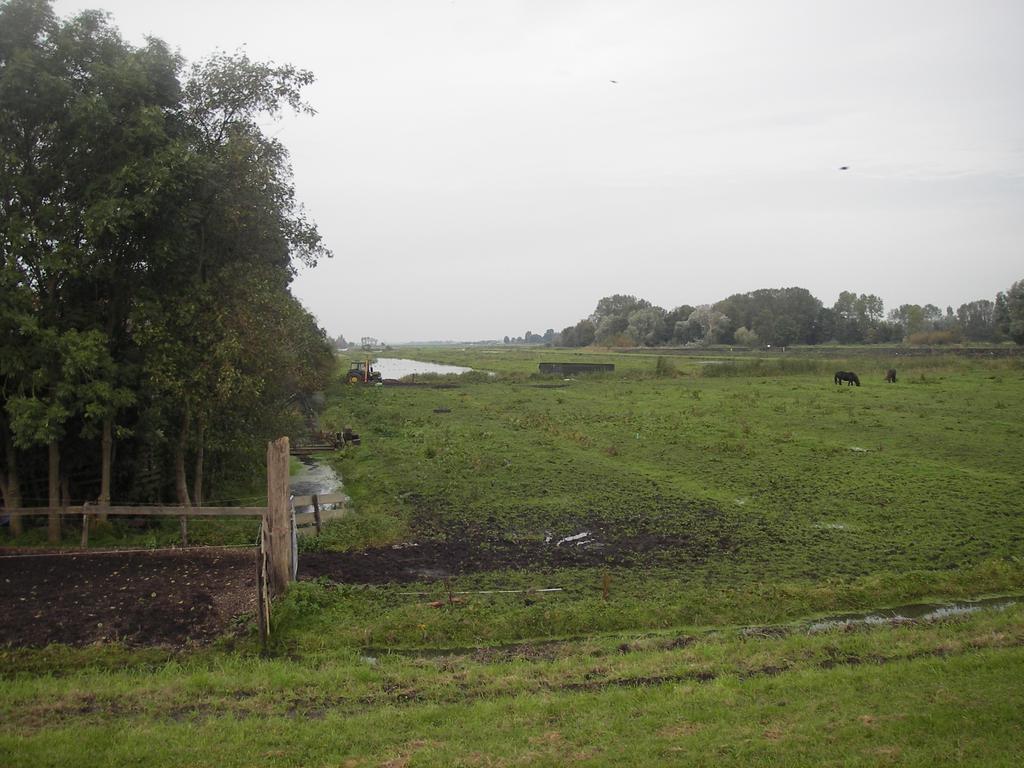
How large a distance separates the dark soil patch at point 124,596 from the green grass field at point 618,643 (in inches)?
22.8

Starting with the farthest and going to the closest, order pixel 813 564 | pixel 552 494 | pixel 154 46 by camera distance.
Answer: pixel 552 494 < pixel 154 46 < pixel 813 564

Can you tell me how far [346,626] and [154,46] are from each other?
43.1ft

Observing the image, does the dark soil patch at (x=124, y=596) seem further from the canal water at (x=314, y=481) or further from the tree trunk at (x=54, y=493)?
the canal water at (x=314, y=481)

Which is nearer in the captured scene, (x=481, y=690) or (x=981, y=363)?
(x=481, y=690)

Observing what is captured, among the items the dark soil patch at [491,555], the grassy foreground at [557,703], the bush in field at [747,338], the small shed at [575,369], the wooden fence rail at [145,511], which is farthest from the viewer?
the bush in field at [747,338]

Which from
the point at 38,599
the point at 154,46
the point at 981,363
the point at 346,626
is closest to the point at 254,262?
the point at 154,46

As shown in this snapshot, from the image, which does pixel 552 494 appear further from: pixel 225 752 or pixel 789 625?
pixel 225 752

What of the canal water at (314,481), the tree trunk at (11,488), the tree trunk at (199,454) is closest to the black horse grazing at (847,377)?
the canal water at (314,481)

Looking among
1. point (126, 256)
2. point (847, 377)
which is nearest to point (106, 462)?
point (126, 256)

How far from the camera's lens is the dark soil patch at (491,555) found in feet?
45.6

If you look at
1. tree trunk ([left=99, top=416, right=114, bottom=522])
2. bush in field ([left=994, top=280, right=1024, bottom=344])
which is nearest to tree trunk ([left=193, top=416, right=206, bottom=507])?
tree trunk ([left=99, top=416, right=114, bottom=522])

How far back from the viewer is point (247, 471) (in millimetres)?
20891

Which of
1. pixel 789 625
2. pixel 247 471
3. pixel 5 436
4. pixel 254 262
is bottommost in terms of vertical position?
pixel 789 625

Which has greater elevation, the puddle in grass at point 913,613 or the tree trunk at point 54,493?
the tree trunk at point 54,493
